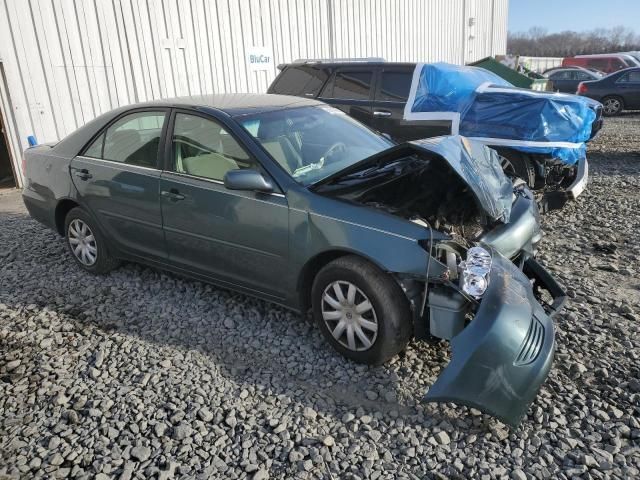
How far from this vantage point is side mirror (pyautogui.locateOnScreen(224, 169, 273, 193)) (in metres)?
3.33

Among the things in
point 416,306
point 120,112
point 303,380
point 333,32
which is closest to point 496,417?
point 416,306

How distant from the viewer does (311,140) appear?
393cm

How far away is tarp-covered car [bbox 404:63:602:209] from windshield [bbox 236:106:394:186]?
235 cm

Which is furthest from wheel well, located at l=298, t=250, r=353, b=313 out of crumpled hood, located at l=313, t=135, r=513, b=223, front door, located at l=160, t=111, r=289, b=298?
crumpled hood, located at l=313, t=135, r=513, b=223

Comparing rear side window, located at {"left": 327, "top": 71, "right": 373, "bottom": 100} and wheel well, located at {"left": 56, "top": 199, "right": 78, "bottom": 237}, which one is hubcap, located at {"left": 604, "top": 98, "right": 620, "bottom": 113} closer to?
rear side window, located at {"left": 327, "top": 71, "right": 373, "bottom": 100}

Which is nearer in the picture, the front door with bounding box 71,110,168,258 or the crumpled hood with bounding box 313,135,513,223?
the crumpled hood with bounding box 313,135,513,223

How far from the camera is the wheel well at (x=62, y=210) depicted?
4766 millimetres

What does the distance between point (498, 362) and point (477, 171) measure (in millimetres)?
1282

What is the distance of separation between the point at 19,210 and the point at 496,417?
7042mm

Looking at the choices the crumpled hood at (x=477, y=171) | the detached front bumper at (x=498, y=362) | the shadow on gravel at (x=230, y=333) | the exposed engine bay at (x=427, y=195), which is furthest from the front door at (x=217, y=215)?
the detached front bumper at (x=498, y=362)

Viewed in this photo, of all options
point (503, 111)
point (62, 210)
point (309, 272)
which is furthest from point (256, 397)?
point (503, 111)

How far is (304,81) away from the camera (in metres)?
8.12

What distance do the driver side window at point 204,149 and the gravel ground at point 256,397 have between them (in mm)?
1083

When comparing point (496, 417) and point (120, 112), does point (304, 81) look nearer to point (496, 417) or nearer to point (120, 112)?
point (120, 112)
